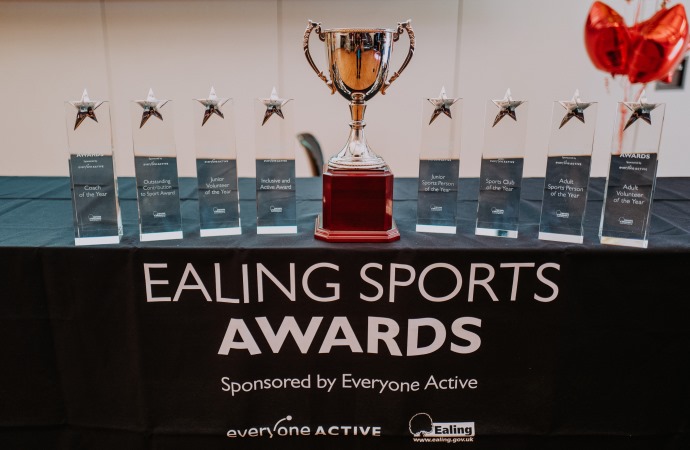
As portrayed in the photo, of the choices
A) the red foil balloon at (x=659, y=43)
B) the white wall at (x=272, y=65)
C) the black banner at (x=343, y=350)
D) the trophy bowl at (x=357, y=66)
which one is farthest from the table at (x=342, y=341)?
the white wall at (x=272, y=65)

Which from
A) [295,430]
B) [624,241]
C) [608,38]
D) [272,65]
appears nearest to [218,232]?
[295,430]

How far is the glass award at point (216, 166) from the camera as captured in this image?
3.11ft

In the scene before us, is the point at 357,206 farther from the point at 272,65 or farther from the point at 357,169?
the point at 272,65

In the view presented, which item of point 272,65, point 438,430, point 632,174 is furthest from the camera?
point 272,65

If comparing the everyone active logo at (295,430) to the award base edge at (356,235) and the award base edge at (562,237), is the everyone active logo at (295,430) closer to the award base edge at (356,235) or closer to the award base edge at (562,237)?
the award base edge at (356,235)

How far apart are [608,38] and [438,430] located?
2.83 feet

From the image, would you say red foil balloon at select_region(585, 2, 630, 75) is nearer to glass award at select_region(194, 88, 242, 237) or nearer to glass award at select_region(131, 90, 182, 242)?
glass award at select_region(194, 88, 242, 237)

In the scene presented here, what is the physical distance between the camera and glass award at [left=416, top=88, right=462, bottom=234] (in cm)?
96

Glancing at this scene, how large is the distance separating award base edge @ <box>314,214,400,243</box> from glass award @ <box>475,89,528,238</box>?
18 cm

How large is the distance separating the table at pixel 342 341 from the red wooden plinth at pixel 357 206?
1.3 inches

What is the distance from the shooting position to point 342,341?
98 centimetres

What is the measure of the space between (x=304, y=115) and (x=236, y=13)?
61 cm

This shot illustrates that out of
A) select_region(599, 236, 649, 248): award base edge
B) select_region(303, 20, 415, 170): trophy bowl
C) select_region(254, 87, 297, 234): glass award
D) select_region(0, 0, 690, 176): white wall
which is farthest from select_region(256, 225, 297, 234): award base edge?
select_region(0, 0, 690, 176): white wall

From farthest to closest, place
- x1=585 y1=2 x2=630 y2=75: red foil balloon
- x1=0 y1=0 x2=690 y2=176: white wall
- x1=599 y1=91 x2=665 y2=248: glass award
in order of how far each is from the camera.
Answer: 1. x1=0 y1=0 x2=690 y2=176: white wall
2. x1=585 y1=2 x2=630 y2=75: red foil balloon
3. x1=599 y1=91 x2=665 y2=248: glass award
